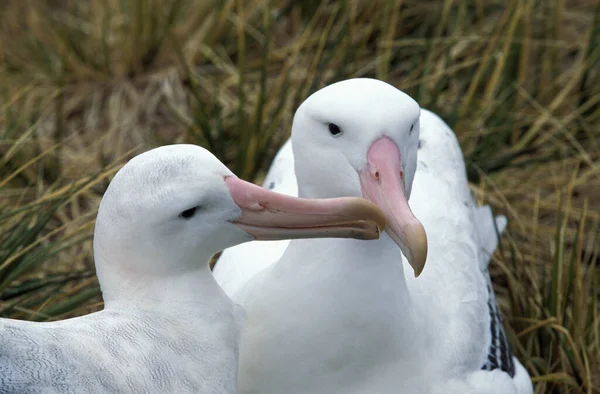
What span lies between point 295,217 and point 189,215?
321mm

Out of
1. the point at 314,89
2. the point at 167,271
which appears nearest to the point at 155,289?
the point at 167,271

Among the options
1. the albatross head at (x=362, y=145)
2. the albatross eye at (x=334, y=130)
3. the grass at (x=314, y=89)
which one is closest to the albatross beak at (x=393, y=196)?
the albatross head at (x=362, y=145)

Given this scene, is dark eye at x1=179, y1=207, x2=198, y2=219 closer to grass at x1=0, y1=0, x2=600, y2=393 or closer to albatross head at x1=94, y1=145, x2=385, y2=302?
albatross head at x1=94, y1=145, x2=385, y2=302

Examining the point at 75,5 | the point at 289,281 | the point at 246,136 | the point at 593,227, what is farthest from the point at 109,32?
the point at 289,281

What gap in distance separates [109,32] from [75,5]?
606 mm

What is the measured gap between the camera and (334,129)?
329 cm

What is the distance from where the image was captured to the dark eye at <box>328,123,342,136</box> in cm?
328

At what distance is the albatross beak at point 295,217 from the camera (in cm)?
307

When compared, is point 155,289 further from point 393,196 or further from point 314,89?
point 314,89

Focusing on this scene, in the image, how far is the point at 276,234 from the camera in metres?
3.18

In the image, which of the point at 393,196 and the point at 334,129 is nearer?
the point at 393,196

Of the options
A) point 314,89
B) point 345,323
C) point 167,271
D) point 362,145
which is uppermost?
point 362,145

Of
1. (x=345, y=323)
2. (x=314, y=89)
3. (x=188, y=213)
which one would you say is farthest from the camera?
(x=314, y=89)

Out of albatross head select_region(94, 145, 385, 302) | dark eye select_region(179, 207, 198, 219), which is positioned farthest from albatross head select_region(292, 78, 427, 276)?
dark eye select_region(179, 207, 198, 219)
